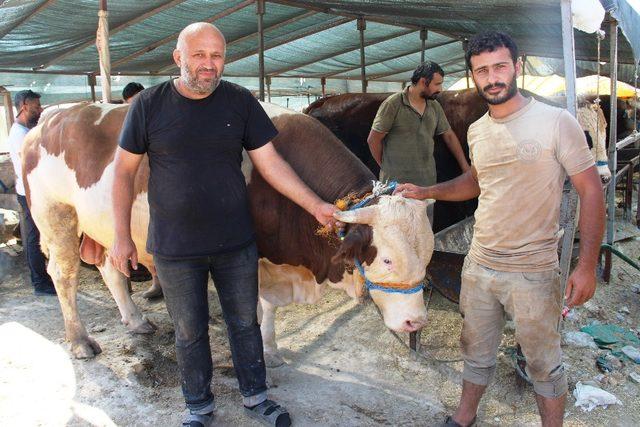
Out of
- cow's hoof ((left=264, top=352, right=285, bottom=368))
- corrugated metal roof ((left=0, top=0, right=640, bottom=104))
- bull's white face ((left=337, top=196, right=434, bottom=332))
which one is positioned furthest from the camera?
corrugated metal roof ((left=0, top=0, right=640, bottom=104))

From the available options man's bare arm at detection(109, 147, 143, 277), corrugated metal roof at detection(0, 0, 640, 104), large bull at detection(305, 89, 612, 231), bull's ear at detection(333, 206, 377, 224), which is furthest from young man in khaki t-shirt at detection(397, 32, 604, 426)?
large bull at detection(305, 89, 612, 231)

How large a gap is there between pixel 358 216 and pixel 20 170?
14.6 feet

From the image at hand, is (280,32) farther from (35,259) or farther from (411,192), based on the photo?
(411,192)

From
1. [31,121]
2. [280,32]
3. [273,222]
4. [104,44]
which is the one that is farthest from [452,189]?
[280,32]

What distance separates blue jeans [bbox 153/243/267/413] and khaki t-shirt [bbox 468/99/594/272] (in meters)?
1.33

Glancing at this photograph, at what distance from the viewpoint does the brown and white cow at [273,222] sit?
280 centimetres

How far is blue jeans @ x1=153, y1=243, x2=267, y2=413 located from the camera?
9.40 ft

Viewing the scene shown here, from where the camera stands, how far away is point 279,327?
4754 mm

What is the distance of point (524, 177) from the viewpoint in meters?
2.49

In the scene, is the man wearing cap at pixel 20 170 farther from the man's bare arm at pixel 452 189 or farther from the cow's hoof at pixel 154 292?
the man's bare arm at pixel 452 189

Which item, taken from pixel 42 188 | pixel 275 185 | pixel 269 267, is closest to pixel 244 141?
pixel 275 185

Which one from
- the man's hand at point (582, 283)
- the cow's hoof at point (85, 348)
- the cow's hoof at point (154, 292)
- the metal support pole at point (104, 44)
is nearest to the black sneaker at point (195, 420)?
the cow's hoof at point (85, 348)

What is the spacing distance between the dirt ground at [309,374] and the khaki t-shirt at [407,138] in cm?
129

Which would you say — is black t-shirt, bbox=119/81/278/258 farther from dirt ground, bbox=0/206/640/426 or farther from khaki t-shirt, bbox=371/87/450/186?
khaki t-shirt, bbox=371/87/450/186
